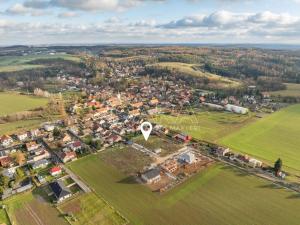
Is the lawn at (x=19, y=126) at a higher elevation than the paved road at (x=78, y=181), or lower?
higher

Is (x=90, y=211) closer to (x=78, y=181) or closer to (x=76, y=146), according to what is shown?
(x=78, y=181)

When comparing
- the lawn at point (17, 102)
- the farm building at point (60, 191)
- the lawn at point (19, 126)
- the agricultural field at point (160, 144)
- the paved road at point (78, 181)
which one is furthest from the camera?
the lawn at point (17, 102)

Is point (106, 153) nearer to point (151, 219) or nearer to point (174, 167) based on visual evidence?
point (174, 167)

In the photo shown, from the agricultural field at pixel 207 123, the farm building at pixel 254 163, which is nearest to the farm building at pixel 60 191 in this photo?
the farm building at pixel 254 163

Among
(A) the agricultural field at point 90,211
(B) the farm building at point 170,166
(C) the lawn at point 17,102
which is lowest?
(A) the agricultural field at point 90,211

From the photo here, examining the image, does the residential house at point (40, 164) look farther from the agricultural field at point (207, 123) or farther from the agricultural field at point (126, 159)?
the agricultural field at point (207, 123)

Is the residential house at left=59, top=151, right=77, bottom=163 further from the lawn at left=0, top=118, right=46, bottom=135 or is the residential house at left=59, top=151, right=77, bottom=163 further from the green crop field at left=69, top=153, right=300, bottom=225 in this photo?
Answer: the lawn at left=0, top=118, right=46, bottom=135

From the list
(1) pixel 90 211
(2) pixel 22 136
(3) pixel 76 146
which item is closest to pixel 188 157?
(1) pixel 90 211
